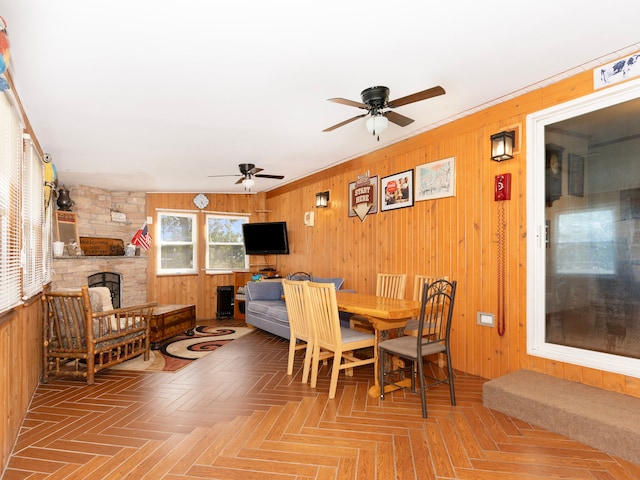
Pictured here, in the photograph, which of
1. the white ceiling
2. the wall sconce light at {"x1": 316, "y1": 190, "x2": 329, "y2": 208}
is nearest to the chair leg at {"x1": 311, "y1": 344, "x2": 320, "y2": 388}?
the white ceiling

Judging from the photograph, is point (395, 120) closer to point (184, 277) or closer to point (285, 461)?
point (285, 461)

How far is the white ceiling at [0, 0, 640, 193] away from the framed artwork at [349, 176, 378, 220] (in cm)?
89

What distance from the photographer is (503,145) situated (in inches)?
125

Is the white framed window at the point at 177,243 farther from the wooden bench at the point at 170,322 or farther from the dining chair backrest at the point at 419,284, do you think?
the dining chair backrest at the point at 419,284

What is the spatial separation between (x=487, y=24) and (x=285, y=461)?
2642 mm

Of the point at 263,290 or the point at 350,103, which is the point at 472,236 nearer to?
the point at 350,103

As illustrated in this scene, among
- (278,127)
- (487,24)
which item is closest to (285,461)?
(487,24)

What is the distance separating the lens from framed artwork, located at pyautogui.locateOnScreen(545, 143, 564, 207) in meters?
2.98

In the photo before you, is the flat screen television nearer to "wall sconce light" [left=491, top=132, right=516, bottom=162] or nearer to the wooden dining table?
the wooden dining table

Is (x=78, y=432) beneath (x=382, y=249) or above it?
beneath

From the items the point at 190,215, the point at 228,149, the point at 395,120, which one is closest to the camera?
the point at 395,120

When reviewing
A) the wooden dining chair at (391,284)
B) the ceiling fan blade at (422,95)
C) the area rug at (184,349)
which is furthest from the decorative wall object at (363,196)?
the area rug at (184,349)

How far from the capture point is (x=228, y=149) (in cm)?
454

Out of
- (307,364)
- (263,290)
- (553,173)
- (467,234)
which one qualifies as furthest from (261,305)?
(553,173)
